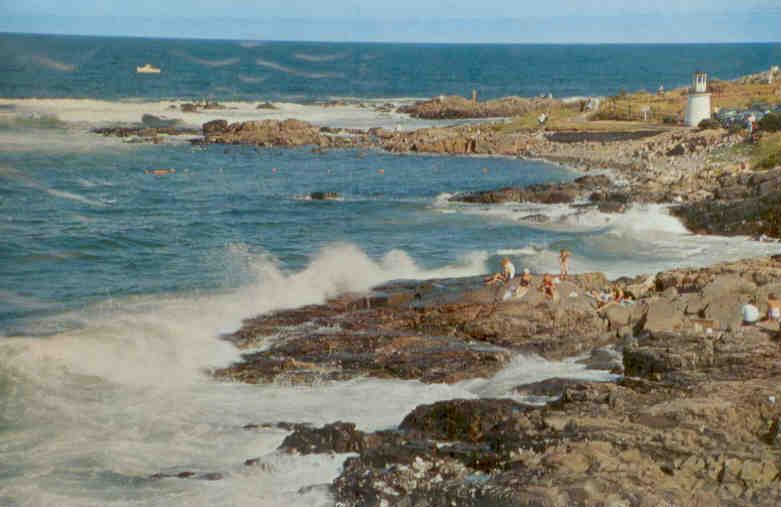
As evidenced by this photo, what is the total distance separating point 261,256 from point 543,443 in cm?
2098

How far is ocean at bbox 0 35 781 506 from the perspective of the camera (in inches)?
706

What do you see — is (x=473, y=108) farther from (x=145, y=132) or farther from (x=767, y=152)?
(x=767, y=152)

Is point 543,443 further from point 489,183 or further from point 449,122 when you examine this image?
point 449,122

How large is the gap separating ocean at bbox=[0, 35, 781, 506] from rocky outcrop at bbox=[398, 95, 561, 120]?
32.7 feet

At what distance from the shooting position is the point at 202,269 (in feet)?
109

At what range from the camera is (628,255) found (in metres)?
34.0

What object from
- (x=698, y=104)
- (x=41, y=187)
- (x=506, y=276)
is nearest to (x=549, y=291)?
(x=506, y=276)

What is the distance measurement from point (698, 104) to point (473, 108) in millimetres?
31747

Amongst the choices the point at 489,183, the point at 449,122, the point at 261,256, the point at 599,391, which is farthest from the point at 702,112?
the point at 599,391

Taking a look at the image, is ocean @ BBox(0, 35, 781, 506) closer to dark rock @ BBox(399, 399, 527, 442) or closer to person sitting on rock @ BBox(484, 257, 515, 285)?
dark rock @ BBox(399, 399, 527, 442)

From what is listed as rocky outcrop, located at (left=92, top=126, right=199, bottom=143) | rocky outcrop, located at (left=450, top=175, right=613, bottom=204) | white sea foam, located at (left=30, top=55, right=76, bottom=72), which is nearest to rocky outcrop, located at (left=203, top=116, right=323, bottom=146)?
rocky outcrop, located at (left=92, top=126, right=199, bottom=143)

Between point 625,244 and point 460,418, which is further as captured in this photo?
point 625,244

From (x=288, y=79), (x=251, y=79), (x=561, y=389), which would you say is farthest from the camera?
(x=288, y=79)

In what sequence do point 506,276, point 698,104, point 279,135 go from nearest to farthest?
point 506,276
point 698,104
point 279,135
